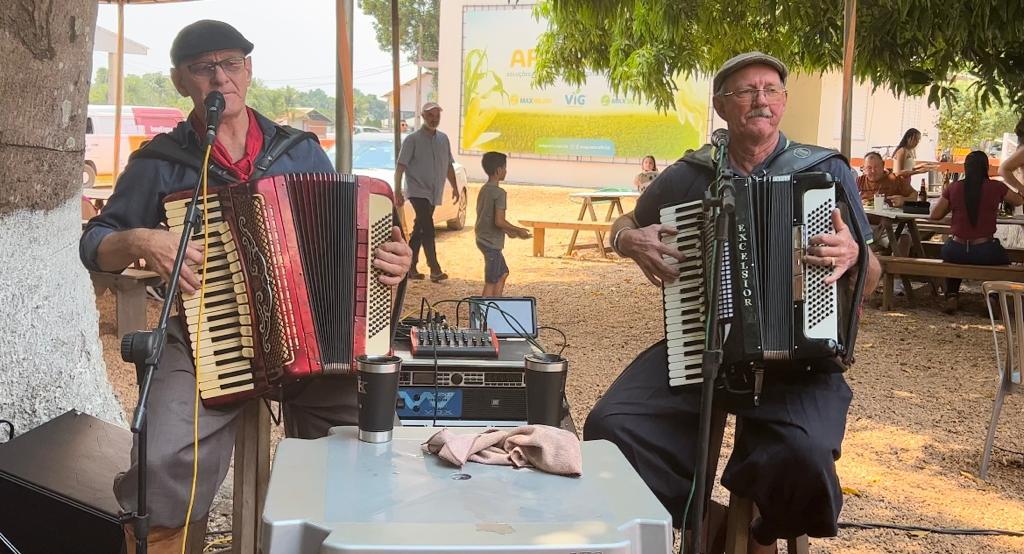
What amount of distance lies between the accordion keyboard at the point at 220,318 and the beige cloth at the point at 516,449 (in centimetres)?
80

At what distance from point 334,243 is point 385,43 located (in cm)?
4010

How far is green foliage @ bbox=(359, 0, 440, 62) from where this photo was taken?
132 ft

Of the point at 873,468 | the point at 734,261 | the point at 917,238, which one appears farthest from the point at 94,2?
the point at 917,238

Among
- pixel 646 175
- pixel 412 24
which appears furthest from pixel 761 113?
pixel 412 24

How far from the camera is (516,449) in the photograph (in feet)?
7.29

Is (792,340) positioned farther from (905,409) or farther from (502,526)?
(905,409)

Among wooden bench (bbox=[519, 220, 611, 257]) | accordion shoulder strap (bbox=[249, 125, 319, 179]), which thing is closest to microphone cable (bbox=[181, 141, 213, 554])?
accordion shoulder strap (bbox=[249, 125, 319, 179])

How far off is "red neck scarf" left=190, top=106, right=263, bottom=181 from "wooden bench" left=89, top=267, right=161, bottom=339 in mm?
4280

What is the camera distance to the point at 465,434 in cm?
231

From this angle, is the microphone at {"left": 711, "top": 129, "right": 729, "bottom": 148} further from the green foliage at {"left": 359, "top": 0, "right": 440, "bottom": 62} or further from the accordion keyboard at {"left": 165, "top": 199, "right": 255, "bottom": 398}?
the green foliage at {"left": 359, "top": 0, "right": 440, "bottom": 62}

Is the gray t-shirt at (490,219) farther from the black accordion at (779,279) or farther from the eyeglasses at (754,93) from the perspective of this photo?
the black accordion at (779,279)

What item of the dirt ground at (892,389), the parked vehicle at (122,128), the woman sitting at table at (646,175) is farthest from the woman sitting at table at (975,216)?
the parked vehicle at (122,128)

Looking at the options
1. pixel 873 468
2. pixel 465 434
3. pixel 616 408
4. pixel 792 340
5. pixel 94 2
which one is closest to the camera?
pixel 465 434

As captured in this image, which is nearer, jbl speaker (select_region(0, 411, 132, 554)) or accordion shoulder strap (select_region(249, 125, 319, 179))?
jbl speaker (select_region(0, 411, 132, 554))
